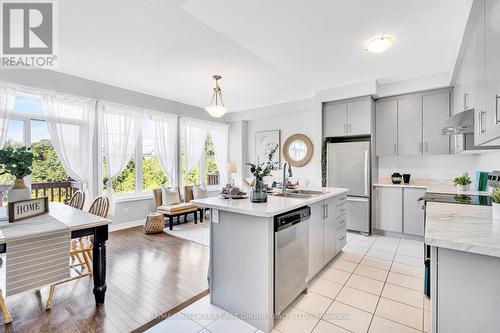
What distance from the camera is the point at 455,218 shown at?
1.49 m

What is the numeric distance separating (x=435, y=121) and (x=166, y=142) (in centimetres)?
527

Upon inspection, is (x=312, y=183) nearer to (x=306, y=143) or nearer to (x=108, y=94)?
(x=306, y=143)

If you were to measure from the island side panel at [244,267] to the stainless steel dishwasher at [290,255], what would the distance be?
0.25ft

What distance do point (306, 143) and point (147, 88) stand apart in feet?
12.3

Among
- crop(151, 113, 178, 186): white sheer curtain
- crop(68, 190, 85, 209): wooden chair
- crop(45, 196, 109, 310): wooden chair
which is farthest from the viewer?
crop(151, 113, 178, 186): white sheer curtain

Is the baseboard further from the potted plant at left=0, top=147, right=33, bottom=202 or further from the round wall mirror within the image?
the round wall mirror

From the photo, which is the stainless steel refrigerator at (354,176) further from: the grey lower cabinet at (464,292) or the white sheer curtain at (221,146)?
the white sheer curtain at (221,146)

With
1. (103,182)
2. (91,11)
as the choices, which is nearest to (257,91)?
(91,11)

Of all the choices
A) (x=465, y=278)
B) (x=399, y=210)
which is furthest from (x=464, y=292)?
(x=399, y=210)

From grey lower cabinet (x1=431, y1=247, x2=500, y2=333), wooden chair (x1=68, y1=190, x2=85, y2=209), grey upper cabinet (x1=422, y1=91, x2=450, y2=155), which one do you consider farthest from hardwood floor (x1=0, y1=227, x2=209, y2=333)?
grey upper cabinet (x1=422, y1=91, x2=450, y2=155)

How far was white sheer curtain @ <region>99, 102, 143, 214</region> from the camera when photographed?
14.4 feet

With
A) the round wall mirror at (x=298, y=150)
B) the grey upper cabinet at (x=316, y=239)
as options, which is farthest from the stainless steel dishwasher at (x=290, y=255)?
the round wall mirror at (x=298, y=150)

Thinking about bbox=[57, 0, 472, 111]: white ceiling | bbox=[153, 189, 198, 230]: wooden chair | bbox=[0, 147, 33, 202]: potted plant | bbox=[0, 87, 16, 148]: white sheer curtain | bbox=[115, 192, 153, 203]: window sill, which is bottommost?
bbox=[153, 189, 198, 230]: wooden chair

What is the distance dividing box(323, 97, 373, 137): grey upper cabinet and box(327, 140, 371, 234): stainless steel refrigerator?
23 centimetres
